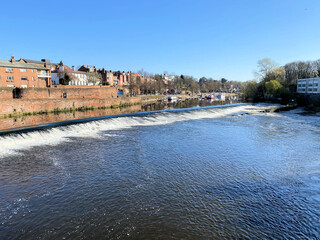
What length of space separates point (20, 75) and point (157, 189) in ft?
171

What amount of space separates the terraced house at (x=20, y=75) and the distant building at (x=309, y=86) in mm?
79979

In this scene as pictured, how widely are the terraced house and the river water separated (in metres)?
37.0

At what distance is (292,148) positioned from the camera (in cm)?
1645

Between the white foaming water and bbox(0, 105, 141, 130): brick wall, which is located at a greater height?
bbox(0, 105, 141, 130): brick wall

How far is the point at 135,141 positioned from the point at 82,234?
38.7 ft

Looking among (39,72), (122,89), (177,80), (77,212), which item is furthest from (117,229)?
(177,80)

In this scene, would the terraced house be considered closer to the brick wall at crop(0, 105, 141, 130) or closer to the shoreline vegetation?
the brick wall at crop(0, 105, 141, 130)

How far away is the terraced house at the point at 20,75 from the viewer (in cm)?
4587

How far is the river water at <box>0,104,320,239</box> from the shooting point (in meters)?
7.09

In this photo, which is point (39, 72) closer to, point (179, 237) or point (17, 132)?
point (17, 132)

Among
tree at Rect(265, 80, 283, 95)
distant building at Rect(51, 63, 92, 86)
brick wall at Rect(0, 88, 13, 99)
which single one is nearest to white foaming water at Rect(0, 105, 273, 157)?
brick wall at Rect(0, 88, 13, 99)

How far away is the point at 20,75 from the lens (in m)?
48.9

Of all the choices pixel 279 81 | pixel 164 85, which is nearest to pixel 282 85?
pixel 279 81

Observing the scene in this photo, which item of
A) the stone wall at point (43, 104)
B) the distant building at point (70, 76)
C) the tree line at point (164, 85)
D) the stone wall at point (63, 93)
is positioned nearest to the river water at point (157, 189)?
the stone wall at point (43, 104)
